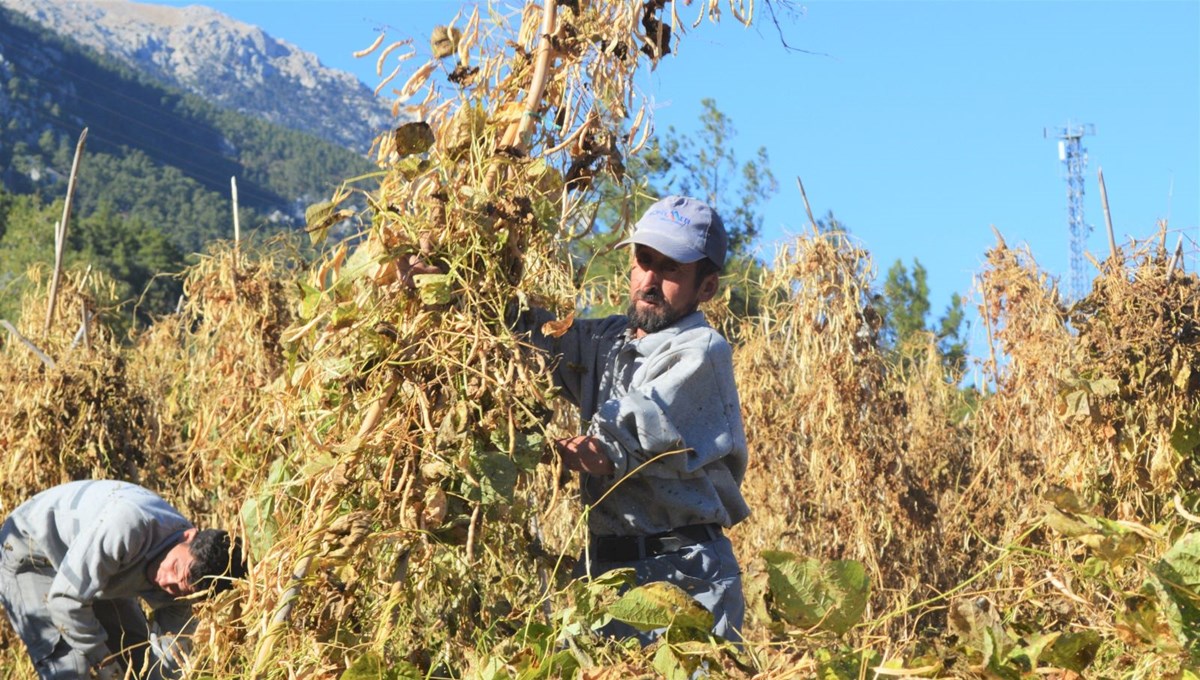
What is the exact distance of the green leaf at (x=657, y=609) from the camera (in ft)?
6.59

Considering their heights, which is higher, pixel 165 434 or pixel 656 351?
pixel 656 351

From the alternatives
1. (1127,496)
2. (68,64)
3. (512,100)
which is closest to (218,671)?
(512,100)

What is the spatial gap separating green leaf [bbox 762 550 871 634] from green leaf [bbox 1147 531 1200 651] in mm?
407

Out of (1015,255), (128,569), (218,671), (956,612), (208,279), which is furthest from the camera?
(1015,255)

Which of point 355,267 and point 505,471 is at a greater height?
point 355,267

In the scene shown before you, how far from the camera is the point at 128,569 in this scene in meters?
4.09

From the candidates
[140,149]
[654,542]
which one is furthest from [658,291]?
[140,149]

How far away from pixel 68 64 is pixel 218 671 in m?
113

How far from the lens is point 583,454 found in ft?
8.46

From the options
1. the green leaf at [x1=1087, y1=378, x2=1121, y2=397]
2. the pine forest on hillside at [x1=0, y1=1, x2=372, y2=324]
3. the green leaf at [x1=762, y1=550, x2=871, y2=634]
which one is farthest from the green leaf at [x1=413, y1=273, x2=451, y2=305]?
the pine forest on hillside at [x1=0, y1=1, x2=372, y2=324]

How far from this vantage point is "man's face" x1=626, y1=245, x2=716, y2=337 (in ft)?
9.58

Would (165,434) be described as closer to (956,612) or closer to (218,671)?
(218,671)

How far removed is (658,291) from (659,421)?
43 centimetres

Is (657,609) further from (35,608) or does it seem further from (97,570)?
(35,608)
